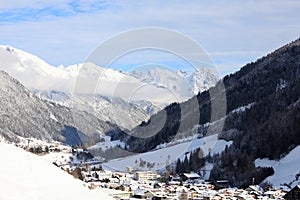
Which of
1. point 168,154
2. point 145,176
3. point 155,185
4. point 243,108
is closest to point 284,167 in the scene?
point 145,176

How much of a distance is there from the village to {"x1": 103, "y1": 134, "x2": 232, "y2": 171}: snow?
500 inches

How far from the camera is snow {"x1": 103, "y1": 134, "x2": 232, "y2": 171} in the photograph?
140m

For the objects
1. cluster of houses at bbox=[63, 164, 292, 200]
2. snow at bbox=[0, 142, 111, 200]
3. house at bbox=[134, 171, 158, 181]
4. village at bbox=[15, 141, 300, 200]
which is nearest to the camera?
snow at bbox=[0, 142, 111, 200]

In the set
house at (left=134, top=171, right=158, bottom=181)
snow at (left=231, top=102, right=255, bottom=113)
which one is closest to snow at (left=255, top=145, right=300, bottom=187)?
house at (left=134, top=171, right=158, bottom=181)

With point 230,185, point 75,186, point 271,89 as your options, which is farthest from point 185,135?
point 75,186

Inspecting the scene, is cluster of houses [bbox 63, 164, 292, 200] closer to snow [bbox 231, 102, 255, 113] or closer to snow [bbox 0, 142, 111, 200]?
snow [bbox 0, 142, 111, 200]

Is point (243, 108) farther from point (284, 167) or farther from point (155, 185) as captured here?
point (155, 185)

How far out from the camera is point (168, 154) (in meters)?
154

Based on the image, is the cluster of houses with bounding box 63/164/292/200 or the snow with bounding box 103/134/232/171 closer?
the cluster of houses with bounding box 63/164/292/200

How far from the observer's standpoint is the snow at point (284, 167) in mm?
95500

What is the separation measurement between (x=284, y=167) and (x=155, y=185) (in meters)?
33.8

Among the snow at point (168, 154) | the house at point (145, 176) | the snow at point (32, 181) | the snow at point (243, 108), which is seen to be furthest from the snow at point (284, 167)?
the snow at point (32, 181)

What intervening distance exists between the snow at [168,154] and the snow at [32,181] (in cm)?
11468

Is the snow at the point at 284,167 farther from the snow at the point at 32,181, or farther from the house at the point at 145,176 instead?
the snow at the point at 32,181
